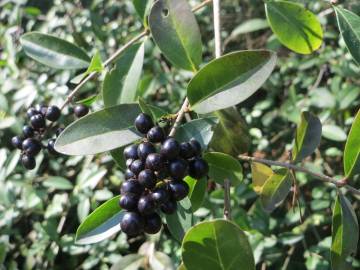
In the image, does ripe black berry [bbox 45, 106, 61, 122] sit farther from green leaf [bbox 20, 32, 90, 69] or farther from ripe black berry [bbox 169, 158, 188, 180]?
ripe black berry [bbox 169, 158, 188, 180]

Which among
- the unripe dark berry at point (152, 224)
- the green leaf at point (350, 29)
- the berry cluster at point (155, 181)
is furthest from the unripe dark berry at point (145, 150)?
the green leaf at point (350, 29)

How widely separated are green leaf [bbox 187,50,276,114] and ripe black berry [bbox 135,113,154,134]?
13cm

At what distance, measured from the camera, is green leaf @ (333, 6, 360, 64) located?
1310 mm

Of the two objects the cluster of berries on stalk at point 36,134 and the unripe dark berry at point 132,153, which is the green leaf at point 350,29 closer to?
the unripe dark berry at point 132,153

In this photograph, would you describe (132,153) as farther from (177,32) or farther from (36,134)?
(36,134)

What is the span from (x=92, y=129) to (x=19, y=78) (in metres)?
1.43

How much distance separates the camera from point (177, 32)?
49.6 inches

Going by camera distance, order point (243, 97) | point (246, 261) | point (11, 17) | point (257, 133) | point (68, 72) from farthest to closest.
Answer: point (11, 17) < point (68, 72) < point (257, 133) < point (243, 97) < point (246, 261)

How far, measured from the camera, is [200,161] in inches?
40.3

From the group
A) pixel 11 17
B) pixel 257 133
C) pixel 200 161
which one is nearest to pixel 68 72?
pixel 11 17

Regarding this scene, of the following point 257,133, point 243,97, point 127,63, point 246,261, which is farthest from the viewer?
point 257,133

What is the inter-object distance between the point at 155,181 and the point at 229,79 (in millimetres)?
295

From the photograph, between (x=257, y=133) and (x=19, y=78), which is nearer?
(x=257, y=133)

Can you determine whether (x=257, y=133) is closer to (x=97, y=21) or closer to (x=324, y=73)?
(x=324, y=73)
